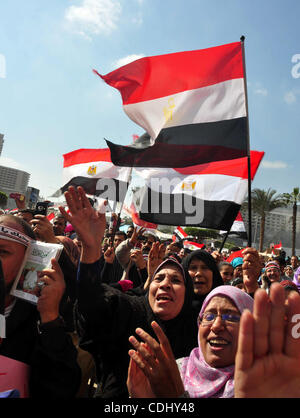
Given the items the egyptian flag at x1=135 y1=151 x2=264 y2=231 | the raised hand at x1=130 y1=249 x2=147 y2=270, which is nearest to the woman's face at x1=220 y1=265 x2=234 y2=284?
the egyptian flag at x1=135 y1=151 x2=264 y2=231

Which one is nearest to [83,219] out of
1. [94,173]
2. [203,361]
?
[203,361]

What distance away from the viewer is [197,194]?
4.90 metres

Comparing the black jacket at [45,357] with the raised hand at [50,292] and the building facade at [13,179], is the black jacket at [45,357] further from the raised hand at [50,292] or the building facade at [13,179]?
the building facade at [13,179]

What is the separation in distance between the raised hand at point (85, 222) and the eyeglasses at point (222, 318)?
72cm

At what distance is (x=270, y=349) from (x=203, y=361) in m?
0.77

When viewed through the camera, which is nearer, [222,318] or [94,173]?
[222,318]

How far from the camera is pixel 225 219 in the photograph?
14.5 ft

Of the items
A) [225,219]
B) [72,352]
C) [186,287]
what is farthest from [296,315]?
[225,219]

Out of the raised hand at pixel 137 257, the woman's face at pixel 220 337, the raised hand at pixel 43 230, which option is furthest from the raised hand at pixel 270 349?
the raised hand at pixel 137 257

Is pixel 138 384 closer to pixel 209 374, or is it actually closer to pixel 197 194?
pixel 209 374

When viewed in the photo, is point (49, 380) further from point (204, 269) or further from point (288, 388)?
point (204, 269)

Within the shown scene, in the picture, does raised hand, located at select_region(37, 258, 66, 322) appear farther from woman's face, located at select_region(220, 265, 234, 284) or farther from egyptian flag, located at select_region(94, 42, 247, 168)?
egyptian flag, located at select_region(94, 42, 247, 168)

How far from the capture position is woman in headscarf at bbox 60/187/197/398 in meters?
1.66

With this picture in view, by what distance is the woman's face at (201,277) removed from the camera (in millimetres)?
2689
